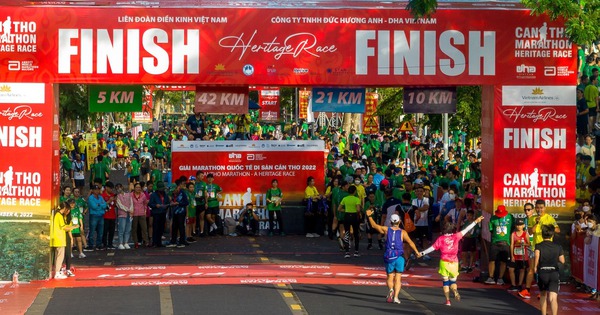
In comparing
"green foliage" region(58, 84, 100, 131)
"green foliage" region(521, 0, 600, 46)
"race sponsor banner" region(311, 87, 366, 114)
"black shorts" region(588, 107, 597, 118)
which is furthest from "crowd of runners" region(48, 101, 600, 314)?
"green foliage" region(58, 84, 100, 131)

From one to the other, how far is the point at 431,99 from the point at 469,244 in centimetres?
309

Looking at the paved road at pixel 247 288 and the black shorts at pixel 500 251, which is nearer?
the paved road at pixel 247 288

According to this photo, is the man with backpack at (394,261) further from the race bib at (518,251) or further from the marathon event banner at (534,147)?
the marathon event banner at (534,147)

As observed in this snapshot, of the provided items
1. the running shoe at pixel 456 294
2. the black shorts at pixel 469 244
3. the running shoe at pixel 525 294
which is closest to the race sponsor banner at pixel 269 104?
the black shorts at pixel 469 244

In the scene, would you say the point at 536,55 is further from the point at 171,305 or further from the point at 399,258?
the point at 171,305

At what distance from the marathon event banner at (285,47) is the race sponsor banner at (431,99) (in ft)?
3.82

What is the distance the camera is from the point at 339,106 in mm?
24109

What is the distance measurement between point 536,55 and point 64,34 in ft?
29.8

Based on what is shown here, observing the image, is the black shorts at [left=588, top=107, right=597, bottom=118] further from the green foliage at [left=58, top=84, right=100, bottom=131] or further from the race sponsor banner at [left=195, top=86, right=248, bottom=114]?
the green foliage at [left=58, top=84, right=100, bottom=131]

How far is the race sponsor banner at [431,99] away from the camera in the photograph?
23531mm

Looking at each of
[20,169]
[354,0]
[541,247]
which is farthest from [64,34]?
[541,247]

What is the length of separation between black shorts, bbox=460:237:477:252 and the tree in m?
4.64

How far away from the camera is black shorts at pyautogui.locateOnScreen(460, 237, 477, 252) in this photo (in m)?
23.7

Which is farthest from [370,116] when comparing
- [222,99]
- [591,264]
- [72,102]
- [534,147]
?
[591,264]
